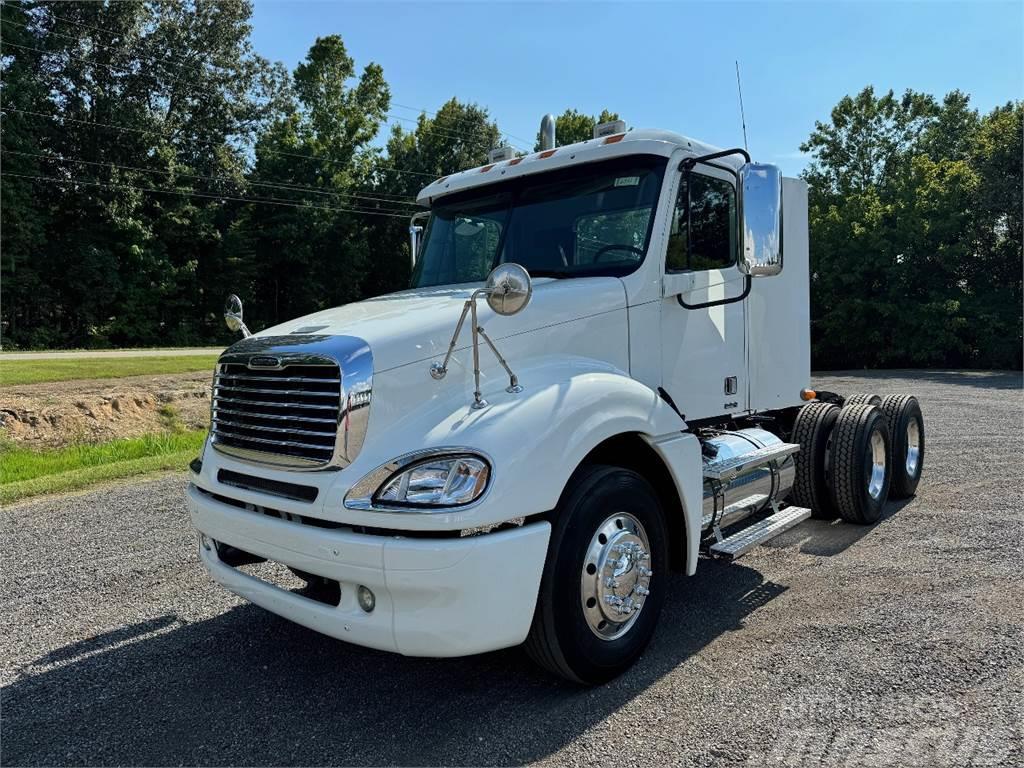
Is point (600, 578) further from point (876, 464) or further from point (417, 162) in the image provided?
point (417, 162)

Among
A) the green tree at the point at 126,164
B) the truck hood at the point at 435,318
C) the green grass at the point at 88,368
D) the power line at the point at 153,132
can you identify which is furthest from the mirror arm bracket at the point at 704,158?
the power line at the point at 153,132

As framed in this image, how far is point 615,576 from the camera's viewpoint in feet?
10.7

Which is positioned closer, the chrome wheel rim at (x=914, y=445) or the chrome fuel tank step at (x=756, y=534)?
the chrome fuel tank step at (x=756, y=534)

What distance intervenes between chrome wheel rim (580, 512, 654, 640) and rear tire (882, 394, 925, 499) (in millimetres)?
4130

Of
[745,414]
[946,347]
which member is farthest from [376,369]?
[946,347]

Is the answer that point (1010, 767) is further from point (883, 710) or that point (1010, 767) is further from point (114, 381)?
point (114, 381)

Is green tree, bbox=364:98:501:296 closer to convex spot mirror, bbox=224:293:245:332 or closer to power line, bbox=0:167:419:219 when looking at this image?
power line, bbox=0:167:419:219

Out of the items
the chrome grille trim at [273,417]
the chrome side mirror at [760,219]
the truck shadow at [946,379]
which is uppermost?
the chrome side mirror at [760,219]

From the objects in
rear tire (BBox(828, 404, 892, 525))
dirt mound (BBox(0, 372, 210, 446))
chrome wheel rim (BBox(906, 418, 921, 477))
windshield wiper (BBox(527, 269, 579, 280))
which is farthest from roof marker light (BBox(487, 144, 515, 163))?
dirt mound (BBox(0, 372, 210, 446))

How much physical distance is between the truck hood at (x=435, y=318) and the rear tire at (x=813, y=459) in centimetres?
274

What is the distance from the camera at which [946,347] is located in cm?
2517

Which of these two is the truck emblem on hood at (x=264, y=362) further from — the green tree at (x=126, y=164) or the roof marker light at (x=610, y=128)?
the green tree at (x=126, y=164)

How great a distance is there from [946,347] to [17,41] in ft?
130

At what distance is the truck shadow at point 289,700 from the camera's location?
285 cm
